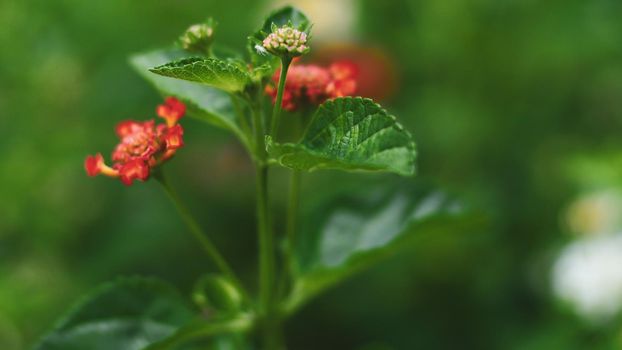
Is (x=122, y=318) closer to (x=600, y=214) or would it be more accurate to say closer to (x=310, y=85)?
(x=310, y=85)

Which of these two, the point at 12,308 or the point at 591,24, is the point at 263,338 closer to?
the point at 12,308

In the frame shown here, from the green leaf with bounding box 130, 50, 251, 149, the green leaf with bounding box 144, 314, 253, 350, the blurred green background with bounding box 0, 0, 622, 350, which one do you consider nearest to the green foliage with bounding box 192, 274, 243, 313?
the green leaf with bounding box 144, 314, 253, 350

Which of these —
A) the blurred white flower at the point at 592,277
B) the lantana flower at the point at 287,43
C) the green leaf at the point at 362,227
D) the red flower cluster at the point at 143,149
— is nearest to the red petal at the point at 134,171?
the red flower cluster at the point at 143,149

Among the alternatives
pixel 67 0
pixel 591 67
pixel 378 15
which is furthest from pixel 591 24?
pixel 67 0

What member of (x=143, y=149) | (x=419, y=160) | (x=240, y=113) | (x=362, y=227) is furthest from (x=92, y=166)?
(x=419, y=160)

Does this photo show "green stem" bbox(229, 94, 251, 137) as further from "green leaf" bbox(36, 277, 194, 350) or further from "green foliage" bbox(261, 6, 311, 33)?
"green leaf" bbox(36, 277, 194, 350)
